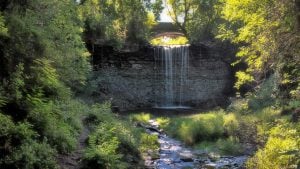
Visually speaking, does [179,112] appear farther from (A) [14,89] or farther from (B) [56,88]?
(A) [14,89]

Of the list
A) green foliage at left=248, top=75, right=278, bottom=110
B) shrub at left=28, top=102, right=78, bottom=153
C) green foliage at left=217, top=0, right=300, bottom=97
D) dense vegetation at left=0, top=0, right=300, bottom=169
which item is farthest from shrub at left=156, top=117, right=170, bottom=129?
shrub at left=28, top=102, right=78, bottom=153

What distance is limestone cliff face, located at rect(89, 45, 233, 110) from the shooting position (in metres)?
22.9

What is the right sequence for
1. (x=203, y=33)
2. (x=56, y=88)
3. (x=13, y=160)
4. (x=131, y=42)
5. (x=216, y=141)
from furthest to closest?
1. (x=203, y=33)
2. (x=131, y=42)
3. (x=216, y=141)
4. (x=56, y=88)
5. (x=13, y=160)

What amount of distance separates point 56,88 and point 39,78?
0.71 m

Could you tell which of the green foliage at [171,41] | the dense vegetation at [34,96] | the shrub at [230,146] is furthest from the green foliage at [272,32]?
the green foliage at [171,41]

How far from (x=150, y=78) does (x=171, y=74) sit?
1.45m

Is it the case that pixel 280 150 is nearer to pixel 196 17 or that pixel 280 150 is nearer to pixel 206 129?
pixel 206 129

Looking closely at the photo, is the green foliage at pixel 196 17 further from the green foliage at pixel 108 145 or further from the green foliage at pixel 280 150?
the green foliage at pixel 280 150

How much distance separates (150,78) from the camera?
79.4 feet

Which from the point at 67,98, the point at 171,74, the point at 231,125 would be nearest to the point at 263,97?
the point at 231,125

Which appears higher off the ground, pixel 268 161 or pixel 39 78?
pixel 39 78

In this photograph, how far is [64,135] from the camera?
6863 mm

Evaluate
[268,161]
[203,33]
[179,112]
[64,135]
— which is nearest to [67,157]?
[64,135]

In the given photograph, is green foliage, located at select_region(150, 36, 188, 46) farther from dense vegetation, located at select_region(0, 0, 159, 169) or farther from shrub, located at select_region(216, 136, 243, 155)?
dense vegetation, located at select_region(0, 0, 159, 169)
